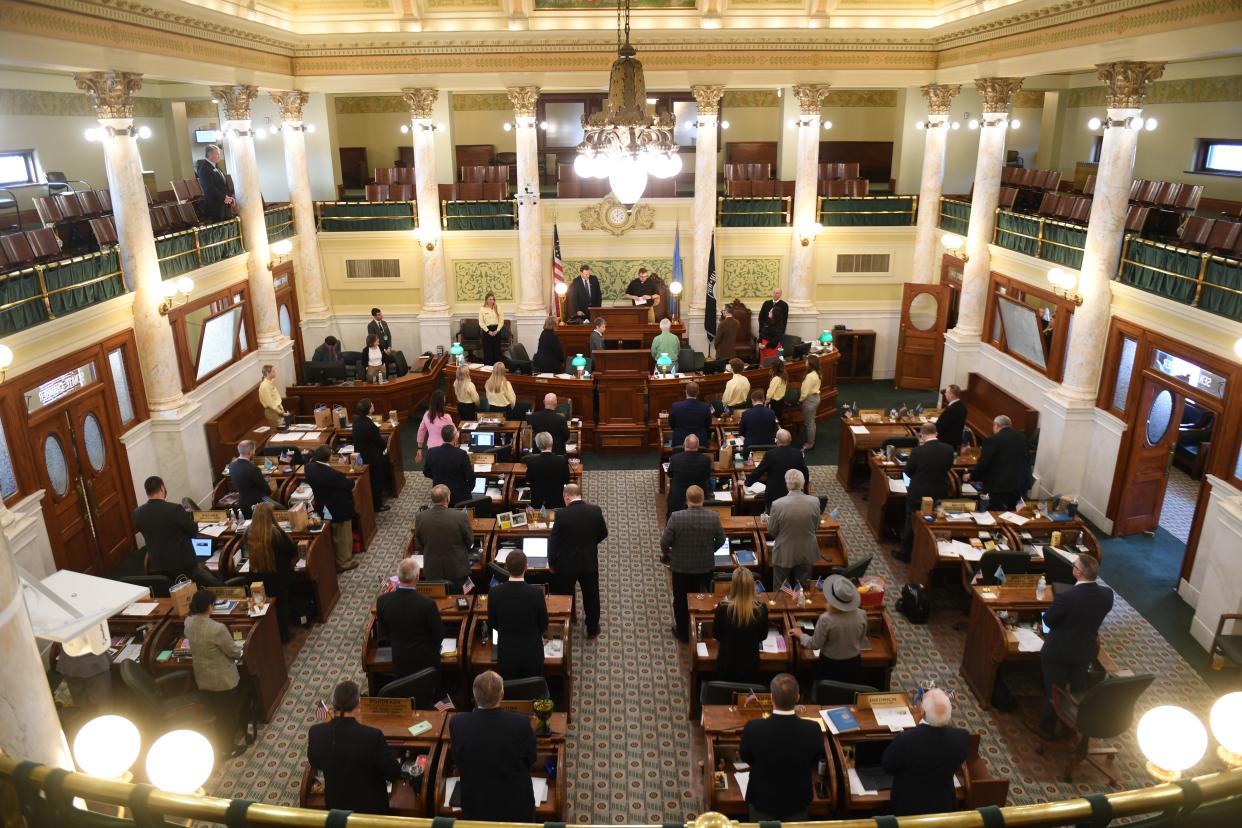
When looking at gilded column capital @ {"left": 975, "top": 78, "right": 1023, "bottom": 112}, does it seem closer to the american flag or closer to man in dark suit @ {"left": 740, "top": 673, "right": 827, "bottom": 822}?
the american flag

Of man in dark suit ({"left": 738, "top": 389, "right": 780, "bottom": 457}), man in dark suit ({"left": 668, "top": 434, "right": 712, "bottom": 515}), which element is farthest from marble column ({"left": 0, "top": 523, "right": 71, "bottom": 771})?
man in dark suit ({"left": 738, "top": 389, "right": 780, "bottom": 457})

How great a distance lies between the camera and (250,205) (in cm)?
1641

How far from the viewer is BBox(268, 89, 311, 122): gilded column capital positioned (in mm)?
17969

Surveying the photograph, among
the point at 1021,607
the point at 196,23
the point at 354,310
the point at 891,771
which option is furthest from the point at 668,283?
the point at 891,771

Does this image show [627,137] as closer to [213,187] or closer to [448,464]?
[448,464]

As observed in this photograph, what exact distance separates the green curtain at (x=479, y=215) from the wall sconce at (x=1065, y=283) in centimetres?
1139

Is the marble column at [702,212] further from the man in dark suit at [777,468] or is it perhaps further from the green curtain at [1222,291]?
the green curtain at [1222,291]

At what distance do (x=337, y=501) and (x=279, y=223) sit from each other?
9.65 m

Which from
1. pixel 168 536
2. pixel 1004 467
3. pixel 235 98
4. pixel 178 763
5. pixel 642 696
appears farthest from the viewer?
pixel 235 98

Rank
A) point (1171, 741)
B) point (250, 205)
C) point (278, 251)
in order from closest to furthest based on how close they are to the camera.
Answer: point (1171, 741) < point (250, 205) < point (278, 251)

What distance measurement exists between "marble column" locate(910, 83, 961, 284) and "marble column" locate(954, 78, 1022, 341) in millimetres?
1393

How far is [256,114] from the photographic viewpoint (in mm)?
22031

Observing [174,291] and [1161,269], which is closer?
[1161,269]

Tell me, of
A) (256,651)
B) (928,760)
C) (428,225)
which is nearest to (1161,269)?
(928,760)
